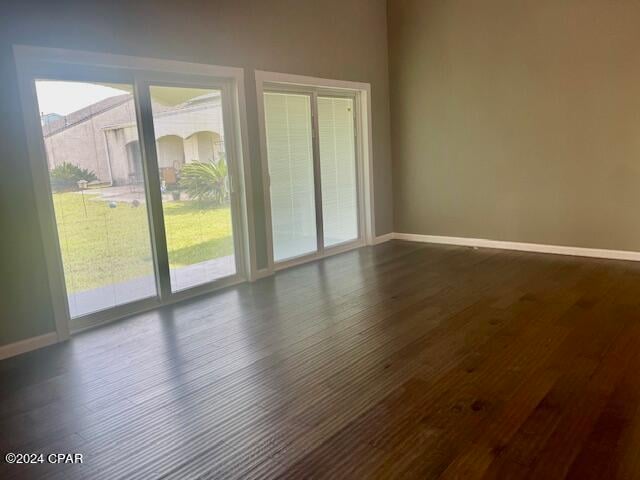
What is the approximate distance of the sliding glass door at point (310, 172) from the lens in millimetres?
5430

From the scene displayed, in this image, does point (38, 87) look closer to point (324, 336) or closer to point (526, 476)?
point (324, 336)

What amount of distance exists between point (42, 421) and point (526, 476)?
93.7 inches

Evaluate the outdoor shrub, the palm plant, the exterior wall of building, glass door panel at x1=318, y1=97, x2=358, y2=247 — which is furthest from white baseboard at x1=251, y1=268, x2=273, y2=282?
the outdoor shrub

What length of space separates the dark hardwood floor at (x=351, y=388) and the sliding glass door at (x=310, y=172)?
1.32 meters

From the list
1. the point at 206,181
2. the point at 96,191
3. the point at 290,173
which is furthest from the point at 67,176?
the point at 290,173

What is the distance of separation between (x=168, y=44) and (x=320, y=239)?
9.27 feet

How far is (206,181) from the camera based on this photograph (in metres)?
4.77

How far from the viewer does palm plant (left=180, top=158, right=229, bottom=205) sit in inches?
181

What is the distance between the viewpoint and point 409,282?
189 inches

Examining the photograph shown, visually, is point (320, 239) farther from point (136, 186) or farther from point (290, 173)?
point (136, 186)

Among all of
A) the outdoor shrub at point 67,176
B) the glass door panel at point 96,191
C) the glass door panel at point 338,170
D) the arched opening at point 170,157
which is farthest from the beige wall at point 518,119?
the outdoor shrub at point 67,176

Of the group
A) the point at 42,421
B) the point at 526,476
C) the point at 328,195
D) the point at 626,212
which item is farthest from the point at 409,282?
the point at 42,421

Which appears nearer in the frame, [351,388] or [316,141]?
[351,388]

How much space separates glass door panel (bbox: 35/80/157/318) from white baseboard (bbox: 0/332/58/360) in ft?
0.86
